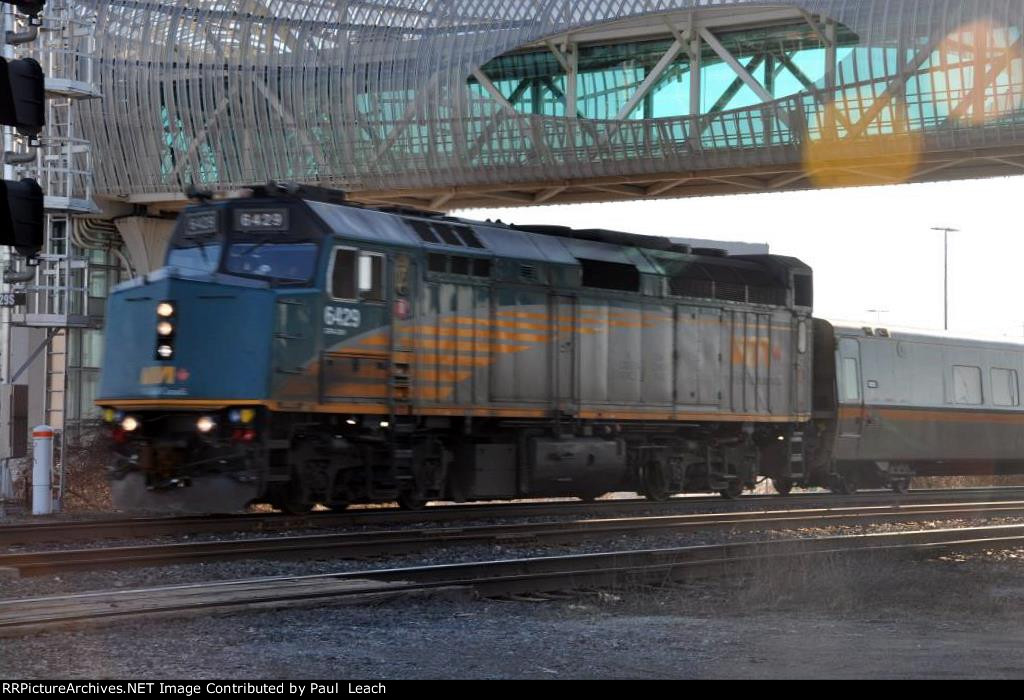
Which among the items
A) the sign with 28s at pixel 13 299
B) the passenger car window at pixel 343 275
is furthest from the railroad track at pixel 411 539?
A: the sign with 28s at pixel 13 299

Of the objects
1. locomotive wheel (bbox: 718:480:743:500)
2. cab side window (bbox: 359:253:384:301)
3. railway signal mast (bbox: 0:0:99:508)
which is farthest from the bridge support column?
cab side window (bbox: 359:253:384:301)

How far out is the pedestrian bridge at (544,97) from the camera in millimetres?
31922

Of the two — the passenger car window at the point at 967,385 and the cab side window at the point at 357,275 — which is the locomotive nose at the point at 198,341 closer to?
the cab side window at the point at 357,275

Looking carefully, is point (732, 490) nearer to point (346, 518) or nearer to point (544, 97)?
point (346, 518)

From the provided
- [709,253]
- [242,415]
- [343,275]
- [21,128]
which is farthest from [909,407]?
[21,128]

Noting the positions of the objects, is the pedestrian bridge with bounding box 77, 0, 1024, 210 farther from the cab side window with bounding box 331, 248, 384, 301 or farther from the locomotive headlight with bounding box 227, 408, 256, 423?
the locomotive headlight with bounding box 227, 408, 256, 423

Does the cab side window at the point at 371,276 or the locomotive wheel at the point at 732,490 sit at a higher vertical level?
the cab side window at the point at 371,276

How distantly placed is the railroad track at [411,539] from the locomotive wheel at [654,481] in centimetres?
251

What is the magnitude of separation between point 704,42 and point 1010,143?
29.2ft

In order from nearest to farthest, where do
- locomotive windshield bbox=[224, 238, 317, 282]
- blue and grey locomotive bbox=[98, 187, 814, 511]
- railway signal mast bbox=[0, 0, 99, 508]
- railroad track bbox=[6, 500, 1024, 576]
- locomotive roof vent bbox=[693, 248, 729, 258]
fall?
railway signal mast bbox=[0, 0, 99, 508], railroad track bbox=[6, 500, 1024, 576], blue and grey locomotive bbox=[98, 187, 814, 511], locomotive windshield bbox=[224, 238, 317, 282], locomotive roof vent bbox=[693, 248, 729, 258]

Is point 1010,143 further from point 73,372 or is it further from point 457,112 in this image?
point 73,372

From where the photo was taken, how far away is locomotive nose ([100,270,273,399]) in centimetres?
1600

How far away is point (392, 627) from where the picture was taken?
31.5 feet

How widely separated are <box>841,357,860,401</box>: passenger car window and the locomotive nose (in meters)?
13.3
